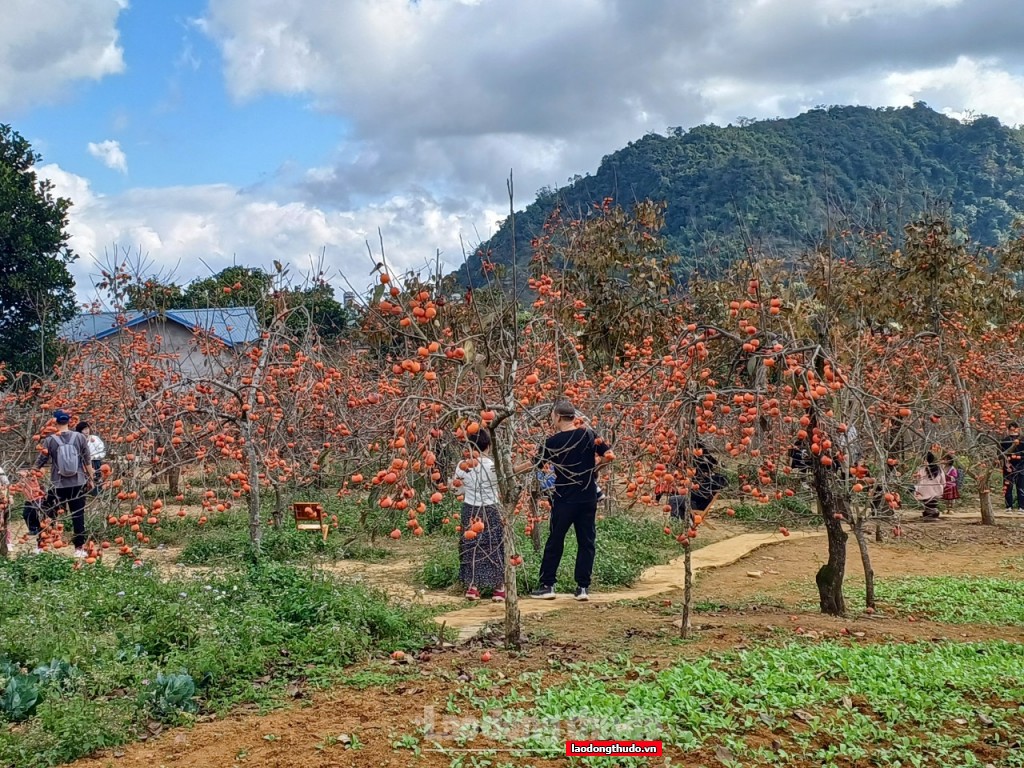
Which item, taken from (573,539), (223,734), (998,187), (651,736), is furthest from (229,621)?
(998,187)

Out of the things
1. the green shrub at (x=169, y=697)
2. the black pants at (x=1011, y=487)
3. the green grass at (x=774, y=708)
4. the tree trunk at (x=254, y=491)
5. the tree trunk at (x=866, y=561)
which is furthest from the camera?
the black pants at (x=1011, y=487)

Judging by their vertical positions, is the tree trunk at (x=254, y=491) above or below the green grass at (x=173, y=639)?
above

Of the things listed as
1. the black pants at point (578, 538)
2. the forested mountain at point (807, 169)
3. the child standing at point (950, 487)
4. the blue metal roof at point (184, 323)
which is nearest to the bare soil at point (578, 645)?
the black pants at point (578, 538)

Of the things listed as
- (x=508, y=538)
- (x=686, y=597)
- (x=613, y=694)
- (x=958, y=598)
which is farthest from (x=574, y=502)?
(x=958, y=598)

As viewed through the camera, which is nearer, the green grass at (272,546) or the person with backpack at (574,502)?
the person with backpack at (574,502)

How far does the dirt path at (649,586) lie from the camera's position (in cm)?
646

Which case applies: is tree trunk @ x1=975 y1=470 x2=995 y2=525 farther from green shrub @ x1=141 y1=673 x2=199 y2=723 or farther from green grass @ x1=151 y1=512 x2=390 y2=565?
green shrub @ x1=141 y1=673 x2=199 y2=723

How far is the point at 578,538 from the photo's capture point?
730 cm

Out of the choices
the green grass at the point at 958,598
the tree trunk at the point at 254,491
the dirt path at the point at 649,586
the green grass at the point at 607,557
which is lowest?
the green grass at the point at 958,598

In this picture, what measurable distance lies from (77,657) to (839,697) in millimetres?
3790

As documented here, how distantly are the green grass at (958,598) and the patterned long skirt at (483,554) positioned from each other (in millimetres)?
2996

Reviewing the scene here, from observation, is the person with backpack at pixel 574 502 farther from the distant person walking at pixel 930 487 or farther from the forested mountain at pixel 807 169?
the forested mountain at pixel 807 169

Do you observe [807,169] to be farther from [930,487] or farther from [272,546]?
[272,546]

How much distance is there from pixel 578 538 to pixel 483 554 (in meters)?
0.77
